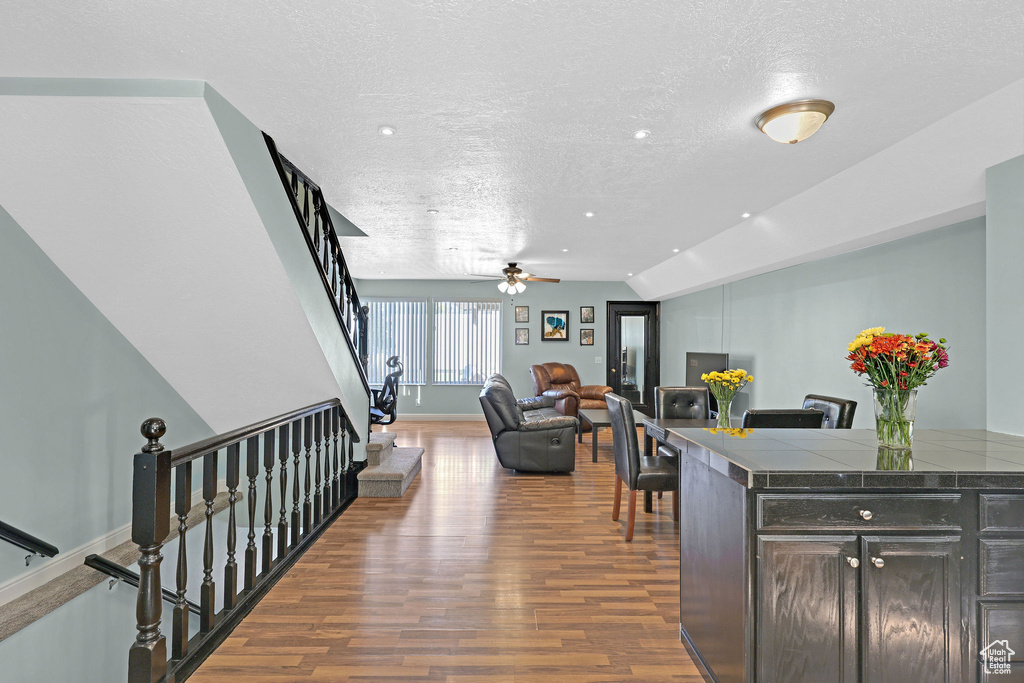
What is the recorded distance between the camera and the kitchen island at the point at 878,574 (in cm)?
176

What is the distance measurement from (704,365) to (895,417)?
5.51 meters

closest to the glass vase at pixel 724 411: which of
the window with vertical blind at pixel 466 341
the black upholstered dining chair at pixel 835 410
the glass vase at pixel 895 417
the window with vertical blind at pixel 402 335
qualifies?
the black upholstered dining chair at pixel 835 410

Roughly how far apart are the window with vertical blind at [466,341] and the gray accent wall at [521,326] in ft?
0.45

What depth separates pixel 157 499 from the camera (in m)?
1.99

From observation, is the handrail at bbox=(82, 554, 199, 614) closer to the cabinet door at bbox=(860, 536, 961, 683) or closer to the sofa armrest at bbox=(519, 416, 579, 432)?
the sofa armrest at bbox=(519, 416, 579, 432)

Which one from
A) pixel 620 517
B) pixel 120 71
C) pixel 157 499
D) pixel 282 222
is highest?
pixel 120 71

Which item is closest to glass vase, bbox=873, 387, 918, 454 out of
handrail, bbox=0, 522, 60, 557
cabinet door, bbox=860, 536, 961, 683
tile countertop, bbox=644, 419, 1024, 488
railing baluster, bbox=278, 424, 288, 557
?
tile countertop, bbox=644, 419, 1024, 488

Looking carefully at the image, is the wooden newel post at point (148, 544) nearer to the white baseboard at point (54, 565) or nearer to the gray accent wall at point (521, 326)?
the white baseboard at point (54, 565)

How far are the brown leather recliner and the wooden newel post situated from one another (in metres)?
6.52

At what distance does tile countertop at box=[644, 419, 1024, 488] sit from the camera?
178 centimetres

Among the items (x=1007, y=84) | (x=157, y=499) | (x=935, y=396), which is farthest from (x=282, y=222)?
(x=935, y=396)

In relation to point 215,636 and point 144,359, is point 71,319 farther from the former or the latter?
point 215,636

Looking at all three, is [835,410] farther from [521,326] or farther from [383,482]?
[521,326]

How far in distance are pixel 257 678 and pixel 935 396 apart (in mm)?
4654
